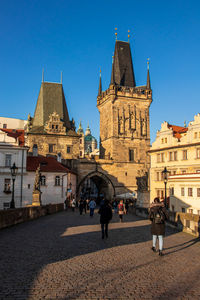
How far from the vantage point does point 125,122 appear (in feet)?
181

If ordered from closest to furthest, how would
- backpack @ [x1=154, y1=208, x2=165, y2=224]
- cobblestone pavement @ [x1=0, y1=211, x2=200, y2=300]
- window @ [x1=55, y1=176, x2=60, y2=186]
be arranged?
cobblestone pavement @ [x1=0, y1=211, x2=200, y2=300] → backpack @ [x1=154, y1=208, x2=165, y2=224] → window @ [x1=55, y1=176, x2=60, y2=186]

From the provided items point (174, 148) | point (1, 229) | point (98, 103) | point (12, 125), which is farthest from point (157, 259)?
point (12, 125)

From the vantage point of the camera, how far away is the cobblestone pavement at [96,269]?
4996 mm

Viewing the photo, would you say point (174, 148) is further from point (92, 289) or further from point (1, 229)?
point (92, 289)

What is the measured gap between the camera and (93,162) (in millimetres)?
51531

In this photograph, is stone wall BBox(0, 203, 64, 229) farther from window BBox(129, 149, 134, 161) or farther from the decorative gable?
window BBox(129, 149, 134, 161)

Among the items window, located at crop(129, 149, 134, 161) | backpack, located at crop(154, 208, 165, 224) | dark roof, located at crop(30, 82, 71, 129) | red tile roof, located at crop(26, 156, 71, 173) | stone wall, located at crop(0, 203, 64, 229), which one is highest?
dark roof, located at crop(30, 82, 71, 129)

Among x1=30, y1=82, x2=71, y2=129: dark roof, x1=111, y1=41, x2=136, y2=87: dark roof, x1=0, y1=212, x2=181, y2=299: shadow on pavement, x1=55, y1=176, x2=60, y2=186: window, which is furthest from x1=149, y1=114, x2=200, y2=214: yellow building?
x1=0, y1=212, x2=181, y2=299: shadow on pavement

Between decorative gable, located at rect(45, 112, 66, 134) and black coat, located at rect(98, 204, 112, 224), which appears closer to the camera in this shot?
black coat, located at rect(98, 204, 112, 224)

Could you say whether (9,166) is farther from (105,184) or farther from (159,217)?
(159,217)

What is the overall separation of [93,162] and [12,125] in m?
28.1

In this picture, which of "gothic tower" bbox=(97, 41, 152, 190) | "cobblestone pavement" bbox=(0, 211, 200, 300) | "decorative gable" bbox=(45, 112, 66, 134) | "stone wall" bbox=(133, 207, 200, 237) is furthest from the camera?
"gothic tower" bbox=(97, 41, 152, 190)

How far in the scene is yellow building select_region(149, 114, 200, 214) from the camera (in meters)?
30.5

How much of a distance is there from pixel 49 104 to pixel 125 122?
14.1 meters
